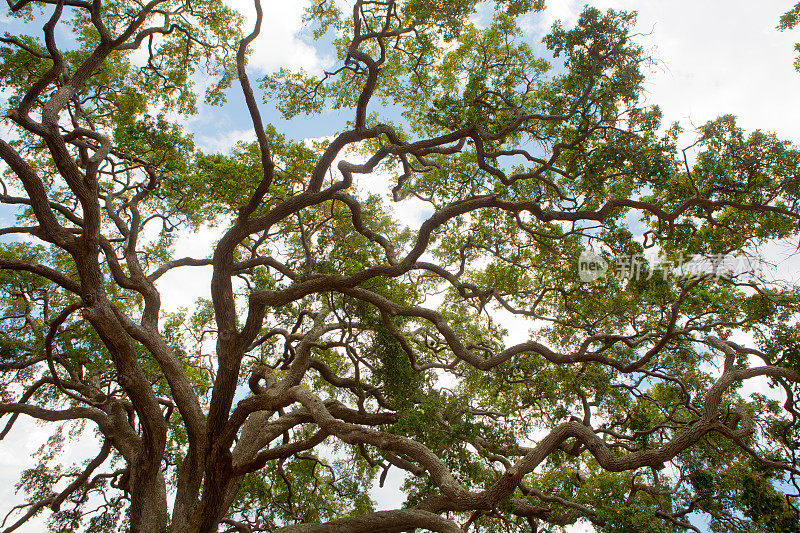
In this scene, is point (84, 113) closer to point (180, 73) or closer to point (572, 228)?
point (180, 73)

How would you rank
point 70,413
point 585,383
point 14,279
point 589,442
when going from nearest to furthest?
point 589,442 → point 70,413 → point 585,383 → point 14,279

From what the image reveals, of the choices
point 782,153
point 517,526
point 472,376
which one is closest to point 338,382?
point 472,376

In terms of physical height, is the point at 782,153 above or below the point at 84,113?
below

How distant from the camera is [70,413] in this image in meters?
8.77

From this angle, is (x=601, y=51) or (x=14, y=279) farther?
(x=14, y=279)

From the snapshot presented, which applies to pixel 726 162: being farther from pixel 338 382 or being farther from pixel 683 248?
pixel 338 382

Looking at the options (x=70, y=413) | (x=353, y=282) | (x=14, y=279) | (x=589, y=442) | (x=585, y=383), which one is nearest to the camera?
(x=589, y=442)

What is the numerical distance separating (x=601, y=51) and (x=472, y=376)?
21.1ft

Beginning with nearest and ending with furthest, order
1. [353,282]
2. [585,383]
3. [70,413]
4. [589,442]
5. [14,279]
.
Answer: [589,442] < [353,282] < [70,413] < [585,383] < [14,279]

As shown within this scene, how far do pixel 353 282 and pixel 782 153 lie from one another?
22.0ft

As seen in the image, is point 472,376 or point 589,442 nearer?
point 589,442

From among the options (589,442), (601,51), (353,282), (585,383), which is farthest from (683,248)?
(353,282)

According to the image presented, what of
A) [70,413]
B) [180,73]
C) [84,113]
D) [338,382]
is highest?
[180,73]

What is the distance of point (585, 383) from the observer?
9.48m
